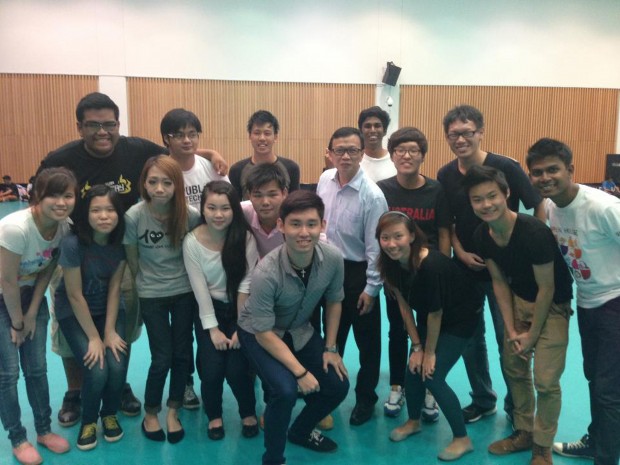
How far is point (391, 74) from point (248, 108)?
383cm

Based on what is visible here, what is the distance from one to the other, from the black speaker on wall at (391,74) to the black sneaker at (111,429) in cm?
1176

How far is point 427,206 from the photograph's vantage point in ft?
10.1

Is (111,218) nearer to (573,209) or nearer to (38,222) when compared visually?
(38,222)

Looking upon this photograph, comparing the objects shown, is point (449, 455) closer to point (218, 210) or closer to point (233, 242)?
point (233, 242)

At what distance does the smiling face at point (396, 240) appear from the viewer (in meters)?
2.69

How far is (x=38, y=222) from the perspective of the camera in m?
2.68

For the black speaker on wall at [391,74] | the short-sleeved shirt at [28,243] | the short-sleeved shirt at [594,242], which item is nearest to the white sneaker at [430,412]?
the short-sleeved shirt at [594,242]

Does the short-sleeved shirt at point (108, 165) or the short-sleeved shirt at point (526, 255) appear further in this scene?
the short-sleeved shirt at point (108, 165)

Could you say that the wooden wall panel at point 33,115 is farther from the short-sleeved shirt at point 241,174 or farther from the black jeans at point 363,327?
the black jeans at point 363,327

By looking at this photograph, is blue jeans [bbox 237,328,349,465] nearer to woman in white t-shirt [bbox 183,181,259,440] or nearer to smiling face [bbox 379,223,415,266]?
woman in white t-shirt [bbox 183,181,259,440]

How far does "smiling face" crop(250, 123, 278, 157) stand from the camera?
12.3 ft

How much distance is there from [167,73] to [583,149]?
11.7 m

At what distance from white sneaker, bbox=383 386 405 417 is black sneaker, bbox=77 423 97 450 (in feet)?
5.87

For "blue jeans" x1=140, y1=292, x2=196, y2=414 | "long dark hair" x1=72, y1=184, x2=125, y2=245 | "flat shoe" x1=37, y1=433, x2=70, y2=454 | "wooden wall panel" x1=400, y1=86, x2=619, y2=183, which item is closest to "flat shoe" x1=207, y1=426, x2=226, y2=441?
"blue jeans" x1=140, y1=292, x2=196, y2=414
